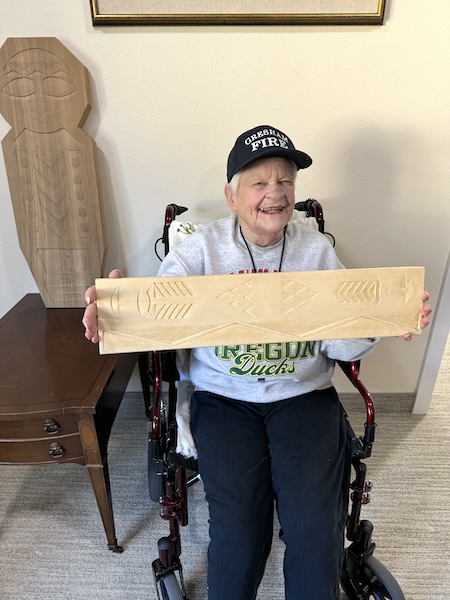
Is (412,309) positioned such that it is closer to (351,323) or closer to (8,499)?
(351,323)

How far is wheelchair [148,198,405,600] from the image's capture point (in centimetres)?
101

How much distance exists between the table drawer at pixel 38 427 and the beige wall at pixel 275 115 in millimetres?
658

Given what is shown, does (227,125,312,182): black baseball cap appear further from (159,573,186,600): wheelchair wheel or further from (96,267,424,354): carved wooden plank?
(159,573,186,600): wheelchair wheel

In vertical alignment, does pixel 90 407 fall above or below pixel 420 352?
above

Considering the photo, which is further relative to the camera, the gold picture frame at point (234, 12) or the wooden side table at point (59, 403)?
the gold picture frame at point (234, 12)

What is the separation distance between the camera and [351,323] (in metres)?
0.90

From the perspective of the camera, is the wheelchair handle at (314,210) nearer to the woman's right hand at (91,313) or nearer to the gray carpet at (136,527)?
the woman's right hand at (91,313)

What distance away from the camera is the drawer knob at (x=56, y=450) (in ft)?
3.60

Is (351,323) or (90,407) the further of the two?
(90,407)

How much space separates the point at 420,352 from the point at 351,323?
3.35ft

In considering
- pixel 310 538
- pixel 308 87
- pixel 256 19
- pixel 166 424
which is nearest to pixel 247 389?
pixel 166 424

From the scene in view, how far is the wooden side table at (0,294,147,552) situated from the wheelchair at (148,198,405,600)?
0.17m

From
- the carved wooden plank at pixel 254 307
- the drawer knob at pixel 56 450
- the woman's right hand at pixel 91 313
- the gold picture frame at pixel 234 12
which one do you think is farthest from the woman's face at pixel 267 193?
the drawer knob at pixel 56 450

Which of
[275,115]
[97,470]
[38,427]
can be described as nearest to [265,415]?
[97,470]
